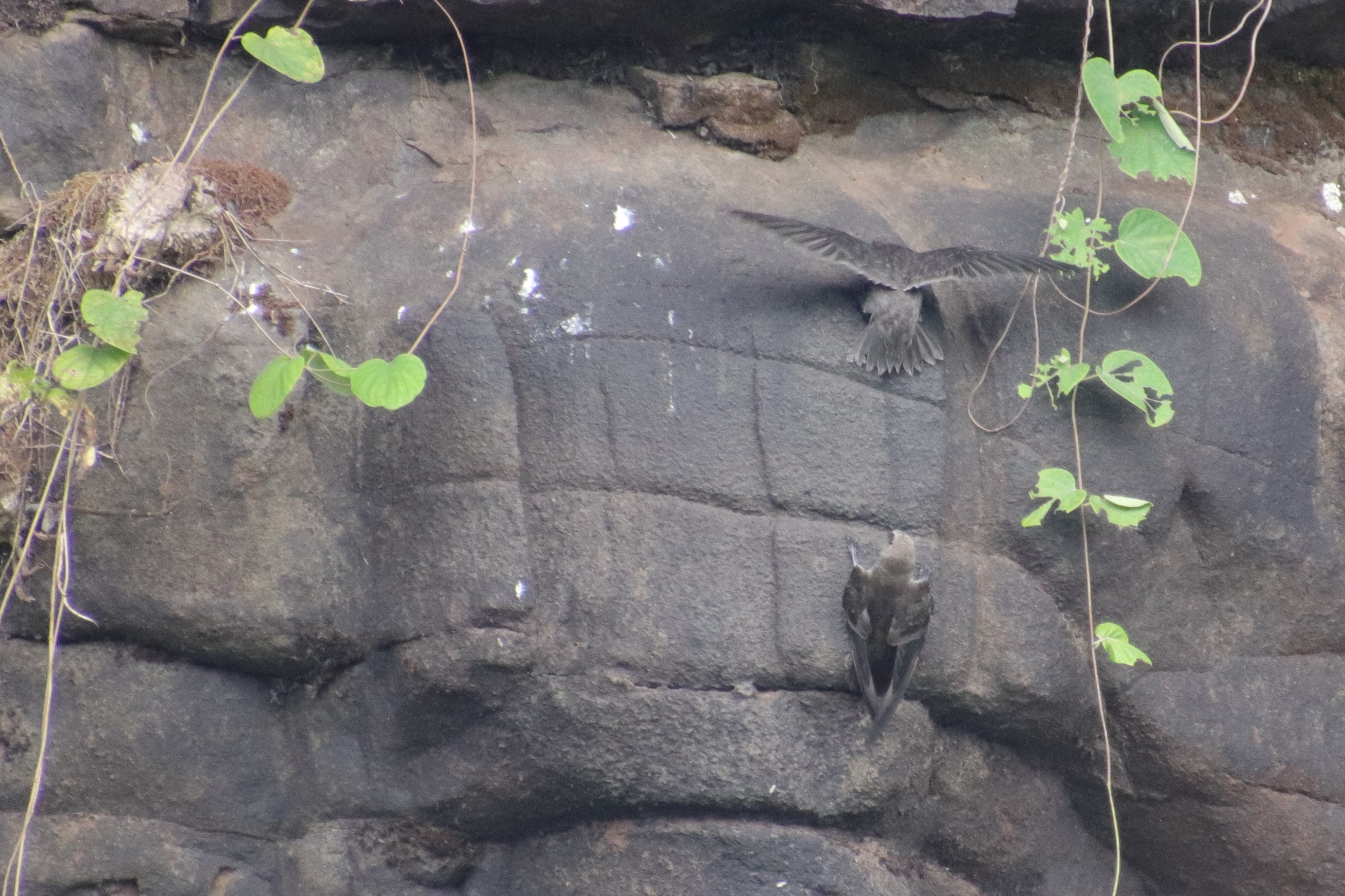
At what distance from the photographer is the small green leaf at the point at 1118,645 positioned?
11.2ft

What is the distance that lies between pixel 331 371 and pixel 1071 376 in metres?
1.80

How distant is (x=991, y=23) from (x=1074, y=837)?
2.26m

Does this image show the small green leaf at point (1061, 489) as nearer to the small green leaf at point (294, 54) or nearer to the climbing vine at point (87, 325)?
the climbing vine at point (87, 325)

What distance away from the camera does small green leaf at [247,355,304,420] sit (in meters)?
3.05

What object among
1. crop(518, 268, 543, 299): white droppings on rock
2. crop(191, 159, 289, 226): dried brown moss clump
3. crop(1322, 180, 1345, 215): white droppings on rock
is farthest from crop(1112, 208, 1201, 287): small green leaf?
crop(191, 159, 289, 226): dried brown moss clump

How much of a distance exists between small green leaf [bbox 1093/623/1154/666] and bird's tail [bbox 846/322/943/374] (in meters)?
0.80

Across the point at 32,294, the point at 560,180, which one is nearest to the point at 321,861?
the point at 32,294

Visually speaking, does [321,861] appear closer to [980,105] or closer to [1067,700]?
[1067,700]

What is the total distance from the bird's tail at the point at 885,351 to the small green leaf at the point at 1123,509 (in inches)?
22.0

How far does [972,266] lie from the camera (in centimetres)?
350

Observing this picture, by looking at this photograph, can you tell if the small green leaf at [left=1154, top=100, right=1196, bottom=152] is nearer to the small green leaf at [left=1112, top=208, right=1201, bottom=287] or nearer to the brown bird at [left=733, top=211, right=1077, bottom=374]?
the small green leaf at [left=1112, top=208, right=1201, bottom=287]

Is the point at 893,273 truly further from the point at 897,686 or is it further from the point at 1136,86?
the point at 897,686

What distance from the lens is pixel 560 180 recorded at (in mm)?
3676

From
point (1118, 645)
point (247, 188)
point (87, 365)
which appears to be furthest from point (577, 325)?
point (1118, 645)
